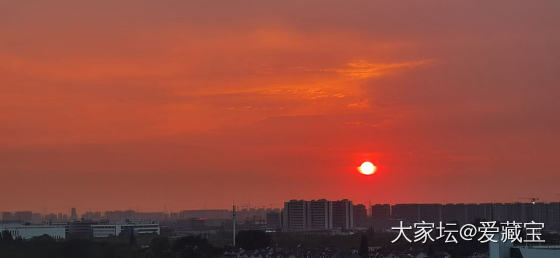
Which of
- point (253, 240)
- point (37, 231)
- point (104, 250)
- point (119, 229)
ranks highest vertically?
point (119, 229)

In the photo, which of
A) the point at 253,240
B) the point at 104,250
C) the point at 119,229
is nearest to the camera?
the point at 104,250

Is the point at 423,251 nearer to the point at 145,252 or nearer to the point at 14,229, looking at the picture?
the point at 145,252

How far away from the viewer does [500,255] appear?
33656mm

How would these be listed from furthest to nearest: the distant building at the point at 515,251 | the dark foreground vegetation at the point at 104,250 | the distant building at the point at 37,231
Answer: the distant building at the point at 37,231 < the dark foreground vegetation at the point at 104,250 < the distant building at the point at 515,251

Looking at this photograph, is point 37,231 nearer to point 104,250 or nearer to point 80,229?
point 80,229

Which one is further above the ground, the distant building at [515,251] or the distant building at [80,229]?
the distant building at [80,229]

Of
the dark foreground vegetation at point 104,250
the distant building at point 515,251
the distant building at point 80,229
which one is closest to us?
the distant building at point 515,251

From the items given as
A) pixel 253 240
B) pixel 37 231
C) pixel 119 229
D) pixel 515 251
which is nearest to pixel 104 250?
pixel 253 240

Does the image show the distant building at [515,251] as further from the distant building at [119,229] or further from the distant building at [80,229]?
the distant building at [80,229]

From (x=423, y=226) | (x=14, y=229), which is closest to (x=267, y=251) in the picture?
(x=423, y=226)

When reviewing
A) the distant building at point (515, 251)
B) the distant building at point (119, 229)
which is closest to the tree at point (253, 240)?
the distant building at point (515, 251)

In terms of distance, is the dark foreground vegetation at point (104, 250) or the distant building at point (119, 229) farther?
the distant building at point (119, 229)

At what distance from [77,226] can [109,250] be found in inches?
4240

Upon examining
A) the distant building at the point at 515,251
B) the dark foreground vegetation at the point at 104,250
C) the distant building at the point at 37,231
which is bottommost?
the dark foreground vegetation at the point at 104,250
